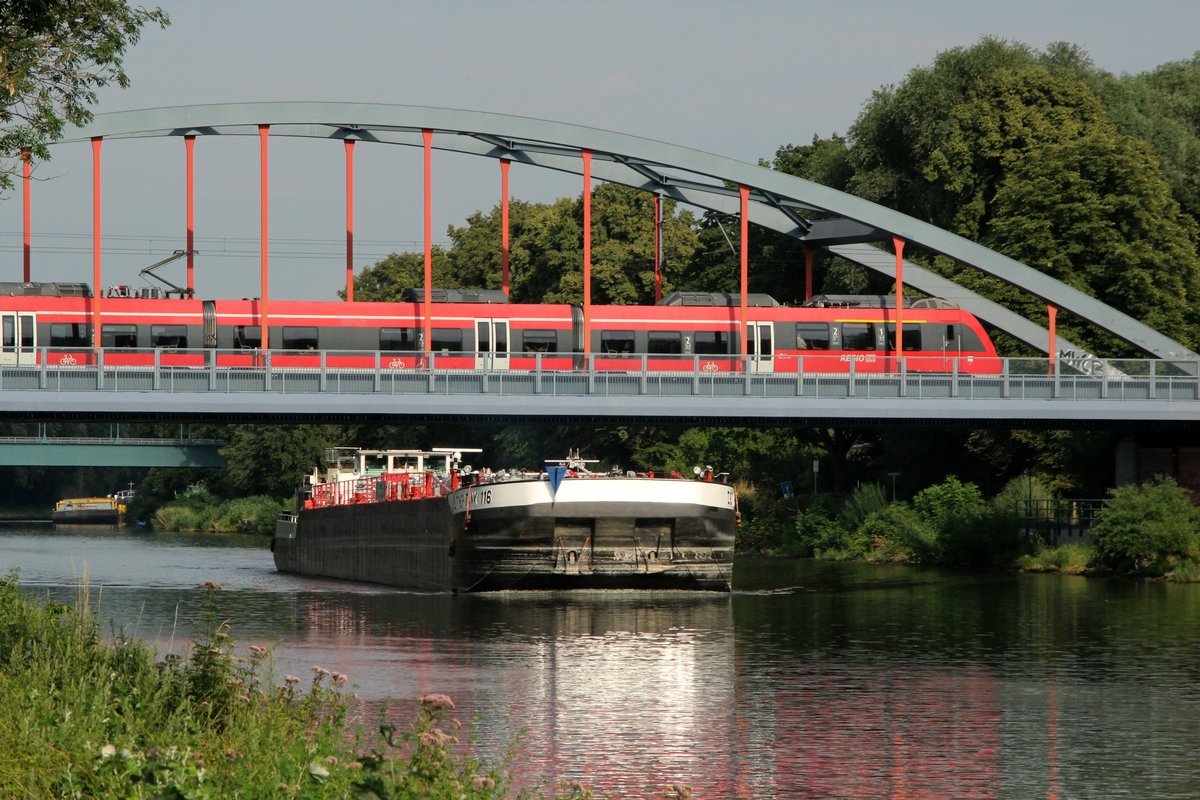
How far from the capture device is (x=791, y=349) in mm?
56969

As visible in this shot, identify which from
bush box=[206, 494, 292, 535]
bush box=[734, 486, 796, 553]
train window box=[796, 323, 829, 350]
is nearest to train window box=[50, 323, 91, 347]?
train window box=[796, 323, 829, 350]

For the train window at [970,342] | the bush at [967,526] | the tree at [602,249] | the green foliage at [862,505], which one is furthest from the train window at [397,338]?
the tree at [602,249]

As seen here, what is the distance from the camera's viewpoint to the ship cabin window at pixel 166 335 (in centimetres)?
5269

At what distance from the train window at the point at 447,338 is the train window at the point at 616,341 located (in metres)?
4.53

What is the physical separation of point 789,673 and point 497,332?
87.9 ft

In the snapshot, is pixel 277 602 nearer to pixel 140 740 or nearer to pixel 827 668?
pixel 827 668

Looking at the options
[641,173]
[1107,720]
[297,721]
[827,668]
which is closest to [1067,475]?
[641,173]

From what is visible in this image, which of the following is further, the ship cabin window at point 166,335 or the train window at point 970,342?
the train window at point 970,342

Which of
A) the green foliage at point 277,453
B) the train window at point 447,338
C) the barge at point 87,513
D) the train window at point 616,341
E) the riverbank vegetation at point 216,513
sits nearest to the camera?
the train window at point 447,338

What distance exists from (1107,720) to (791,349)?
33.0 meters

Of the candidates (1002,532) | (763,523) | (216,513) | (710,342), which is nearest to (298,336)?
(710,342)

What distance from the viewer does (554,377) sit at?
154 ft

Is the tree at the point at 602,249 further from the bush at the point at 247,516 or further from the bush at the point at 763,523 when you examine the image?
the bush at the point at 247,516

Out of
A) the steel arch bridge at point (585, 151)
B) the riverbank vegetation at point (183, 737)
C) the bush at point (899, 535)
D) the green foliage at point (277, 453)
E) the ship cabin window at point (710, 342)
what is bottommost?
the bush at point (899, 535)
